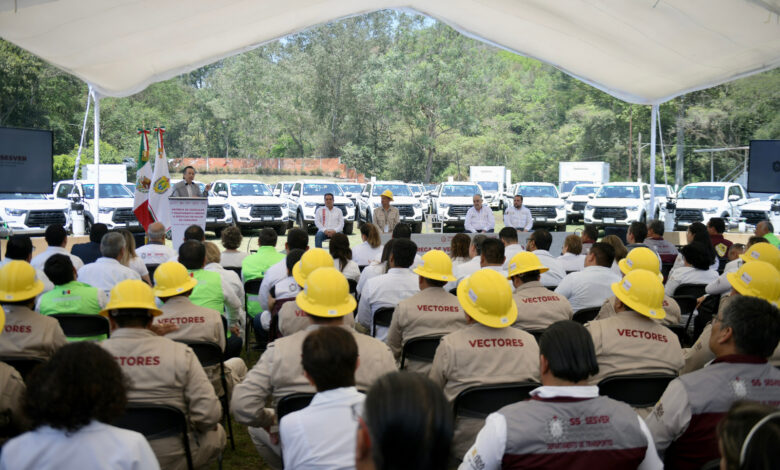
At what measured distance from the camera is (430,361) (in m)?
4.20

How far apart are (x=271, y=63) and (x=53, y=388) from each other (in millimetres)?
55501

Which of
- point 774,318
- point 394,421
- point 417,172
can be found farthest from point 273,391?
point 417,172

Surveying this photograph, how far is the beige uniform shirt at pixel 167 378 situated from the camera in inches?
123

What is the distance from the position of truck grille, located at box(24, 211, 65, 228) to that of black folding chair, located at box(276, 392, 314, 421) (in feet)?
53.9

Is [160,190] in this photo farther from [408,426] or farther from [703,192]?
[703,192]

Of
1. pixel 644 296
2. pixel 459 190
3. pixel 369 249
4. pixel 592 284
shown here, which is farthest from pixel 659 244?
pixel 459 190

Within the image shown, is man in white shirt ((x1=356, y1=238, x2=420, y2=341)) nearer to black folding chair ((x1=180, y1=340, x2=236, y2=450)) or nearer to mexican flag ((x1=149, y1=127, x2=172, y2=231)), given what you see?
A: black folding chair ((x1=180, y1=340, x2=236, y2=450))

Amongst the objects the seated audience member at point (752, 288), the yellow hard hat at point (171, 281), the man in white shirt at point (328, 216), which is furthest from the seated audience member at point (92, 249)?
the seated audience member at point (752, 288)

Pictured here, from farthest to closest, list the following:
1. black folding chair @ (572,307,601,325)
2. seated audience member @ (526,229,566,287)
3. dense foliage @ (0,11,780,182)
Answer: dense foliage @ (0,11,780,182) < seated audience member @ (526,229,566,287) < black folding chair @ (572,307,601,325)

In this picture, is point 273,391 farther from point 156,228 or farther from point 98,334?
point 156,228

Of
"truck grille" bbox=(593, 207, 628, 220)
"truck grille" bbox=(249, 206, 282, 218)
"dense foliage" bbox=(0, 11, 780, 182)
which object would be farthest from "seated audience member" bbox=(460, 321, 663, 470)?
"dense foliage" bbox=(0, 11, 780, 182)

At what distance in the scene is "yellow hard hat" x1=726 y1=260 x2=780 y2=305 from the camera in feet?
13.0

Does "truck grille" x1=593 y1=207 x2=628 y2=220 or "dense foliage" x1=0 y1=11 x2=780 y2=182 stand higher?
"dense foliage" x1=0 y1=11 x2=780 y2=182

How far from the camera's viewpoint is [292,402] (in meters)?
3.03
